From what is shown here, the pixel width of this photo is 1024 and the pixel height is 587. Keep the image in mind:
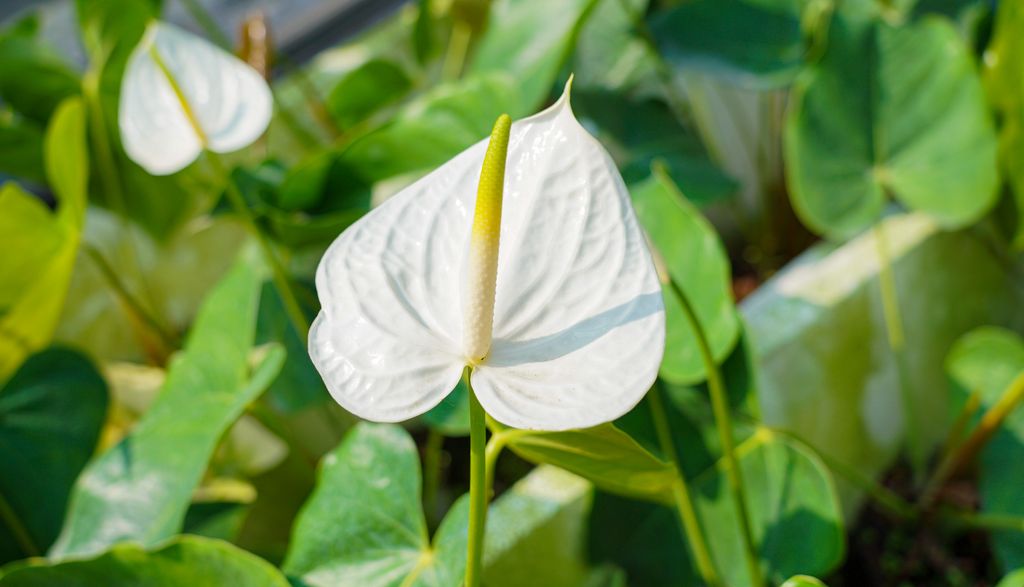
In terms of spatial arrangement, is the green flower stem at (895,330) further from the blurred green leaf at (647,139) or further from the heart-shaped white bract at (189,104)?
the heart-shaped white bract at (189,104)

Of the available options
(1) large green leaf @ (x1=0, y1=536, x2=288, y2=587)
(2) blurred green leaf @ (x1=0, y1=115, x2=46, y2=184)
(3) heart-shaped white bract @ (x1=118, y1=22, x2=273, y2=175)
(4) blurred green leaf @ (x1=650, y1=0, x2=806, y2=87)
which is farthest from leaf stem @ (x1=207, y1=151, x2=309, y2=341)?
(4) blurred green leaf @ (x1=650, y1=0, x2=806, y2=87)

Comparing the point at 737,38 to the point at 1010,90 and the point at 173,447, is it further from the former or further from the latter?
the point at 173,447

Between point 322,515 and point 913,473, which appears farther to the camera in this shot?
point 913,473

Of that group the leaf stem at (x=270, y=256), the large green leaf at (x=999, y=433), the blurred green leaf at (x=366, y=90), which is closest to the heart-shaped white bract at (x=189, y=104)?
the leaf stem at (x=270, y=256)

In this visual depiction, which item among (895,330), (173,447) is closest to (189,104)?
(173,447)

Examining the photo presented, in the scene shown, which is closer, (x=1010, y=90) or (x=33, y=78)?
(x=1010, y=90)

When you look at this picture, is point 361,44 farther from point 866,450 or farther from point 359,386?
point 359,386

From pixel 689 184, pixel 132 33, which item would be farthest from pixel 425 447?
pixel 132 33
